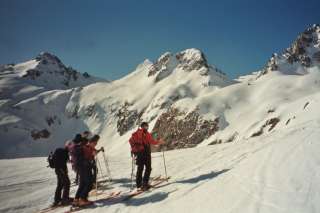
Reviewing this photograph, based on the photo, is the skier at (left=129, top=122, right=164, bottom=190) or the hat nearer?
the hat

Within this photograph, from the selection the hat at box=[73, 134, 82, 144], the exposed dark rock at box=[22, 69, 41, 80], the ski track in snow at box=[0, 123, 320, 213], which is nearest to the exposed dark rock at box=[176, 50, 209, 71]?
the exposed dark rock at box=[22, 69, 41, 80]

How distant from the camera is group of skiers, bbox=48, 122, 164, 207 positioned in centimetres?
Answer: 986

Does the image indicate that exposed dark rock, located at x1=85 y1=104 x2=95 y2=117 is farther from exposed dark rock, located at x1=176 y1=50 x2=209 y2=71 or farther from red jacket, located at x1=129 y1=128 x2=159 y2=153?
red jacket, located at x1=129 y1=128 x2=159 y2=153

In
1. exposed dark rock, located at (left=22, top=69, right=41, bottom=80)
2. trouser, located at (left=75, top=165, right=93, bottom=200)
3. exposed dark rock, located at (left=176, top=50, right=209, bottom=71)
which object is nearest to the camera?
trouser, located at (left=75, top=165, right=93, bottom=200)

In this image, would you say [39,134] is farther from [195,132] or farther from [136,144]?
[136,144]

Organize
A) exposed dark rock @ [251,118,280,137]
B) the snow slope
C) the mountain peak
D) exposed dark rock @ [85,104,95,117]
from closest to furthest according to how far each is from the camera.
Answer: the snow slope, exposed dark rock @ [251,118,280,137], the mountain peak, exposed dark rock @ [85,104,95,117]

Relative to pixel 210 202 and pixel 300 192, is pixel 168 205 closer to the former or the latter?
pixel 210 202

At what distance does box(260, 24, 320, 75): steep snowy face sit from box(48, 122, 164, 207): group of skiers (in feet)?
417

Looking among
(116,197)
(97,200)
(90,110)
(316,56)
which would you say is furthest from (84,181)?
(316,56)

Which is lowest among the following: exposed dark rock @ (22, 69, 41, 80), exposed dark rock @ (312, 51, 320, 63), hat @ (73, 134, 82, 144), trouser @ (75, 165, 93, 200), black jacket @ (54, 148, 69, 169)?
trouser @ (75, 165, 93, 200)

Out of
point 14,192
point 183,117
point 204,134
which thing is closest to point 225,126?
point 204,134

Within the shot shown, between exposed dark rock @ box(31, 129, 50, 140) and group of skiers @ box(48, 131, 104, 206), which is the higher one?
exposed dark rock @ box(31, 129, 50, 140)

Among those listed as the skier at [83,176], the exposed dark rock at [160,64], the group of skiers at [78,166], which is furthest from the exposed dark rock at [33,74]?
the skier at [83,176]

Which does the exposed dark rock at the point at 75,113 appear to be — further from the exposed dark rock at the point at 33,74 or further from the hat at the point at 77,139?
the hat at the point at 77,139
